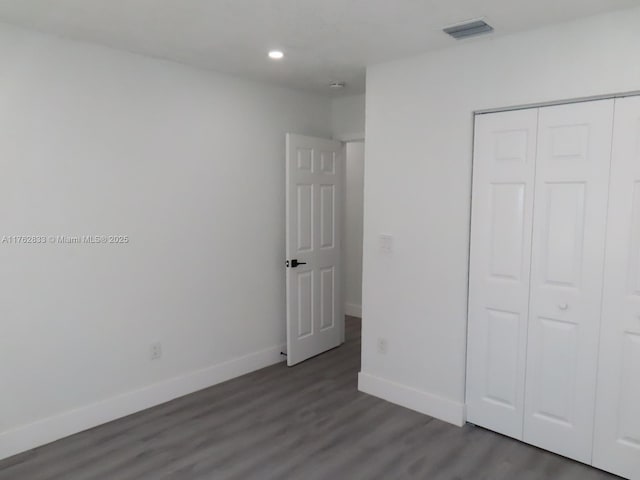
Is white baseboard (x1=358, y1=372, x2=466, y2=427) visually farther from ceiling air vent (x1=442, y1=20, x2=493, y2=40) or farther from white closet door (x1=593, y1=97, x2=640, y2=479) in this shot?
ceiling air vent (x1=442, y1=20, x2=493, y2=40)

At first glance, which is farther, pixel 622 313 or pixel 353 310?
pixel 353 310

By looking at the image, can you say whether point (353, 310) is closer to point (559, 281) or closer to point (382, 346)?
point (382, 346)

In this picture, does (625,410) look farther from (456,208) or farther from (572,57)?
(572,57)

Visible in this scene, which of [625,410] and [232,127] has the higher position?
[232,127]

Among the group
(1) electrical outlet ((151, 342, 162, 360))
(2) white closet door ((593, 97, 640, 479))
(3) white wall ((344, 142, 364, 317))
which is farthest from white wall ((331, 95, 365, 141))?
(1) electrical outlet ((151, 342, 162, 360))

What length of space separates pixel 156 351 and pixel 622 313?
3.05 m

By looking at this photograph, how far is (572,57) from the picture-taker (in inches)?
100

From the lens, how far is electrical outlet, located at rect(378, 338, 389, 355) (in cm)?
350

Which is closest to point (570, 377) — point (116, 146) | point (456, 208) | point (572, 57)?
point (456, 208)

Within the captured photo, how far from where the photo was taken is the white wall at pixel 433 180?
2631mm

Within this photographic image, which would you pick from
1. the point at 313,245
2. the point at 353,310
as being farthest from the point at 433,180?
the point at 353,310

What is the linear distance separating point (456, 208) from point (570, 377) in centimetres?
122

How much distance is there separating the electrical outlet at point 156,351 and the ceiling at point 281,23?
2094 mm

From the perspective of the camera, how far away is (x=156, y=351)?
3.39 metres
